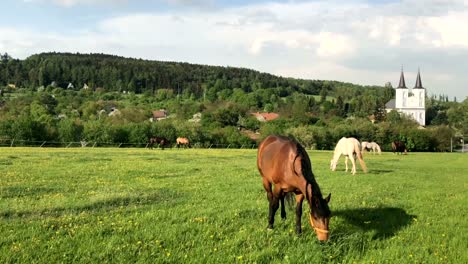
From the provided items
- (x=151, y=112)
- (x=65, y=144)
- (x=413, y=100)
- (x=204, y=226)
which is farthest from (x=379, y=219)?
(x=413, y=100)

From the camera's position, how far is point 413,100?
611 feet

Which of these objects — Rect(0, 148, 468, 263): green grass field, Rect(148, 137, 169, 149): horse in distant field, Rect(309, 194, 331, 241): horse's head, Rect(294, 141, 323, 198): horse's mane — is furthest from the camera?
Rect(148, 137, 169, 149): horse in distant field

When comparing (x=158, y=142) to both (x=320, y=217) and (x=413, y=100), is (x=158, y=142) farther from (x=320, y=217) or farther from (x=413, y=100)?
(x=413, y=100)

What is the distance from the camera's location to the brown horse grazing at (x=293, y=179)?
27.2 ft

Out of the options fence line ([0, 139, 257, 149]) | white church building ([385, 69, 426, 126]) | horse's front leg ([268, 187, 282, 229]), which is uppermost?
white church building ([385, 69, 426, 126])

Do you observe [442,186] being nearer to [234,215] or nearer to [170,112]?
[234,215]

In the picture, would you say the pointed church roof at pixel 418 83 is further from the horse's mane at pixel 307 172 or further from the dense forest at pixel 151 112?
the horse's mane at pixel 307 172

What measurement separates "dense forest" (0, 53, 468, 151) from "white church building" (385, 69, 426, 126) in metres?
6.19

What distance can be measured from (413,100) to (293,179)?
633ft

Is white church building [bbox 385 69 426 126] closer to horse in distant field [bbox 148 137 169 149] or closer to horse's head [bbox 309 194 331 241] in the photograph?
horse in distant field [bbox 148 137 169 149]

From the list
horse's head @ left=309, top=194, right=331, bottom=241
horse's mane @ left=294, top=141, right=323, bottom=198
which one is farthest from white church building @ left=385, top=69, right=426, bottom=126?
horse's head @ left=309, top=194, right=331, bottom=241

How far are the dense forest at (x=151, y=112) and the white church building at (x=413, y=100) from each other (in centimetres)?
619

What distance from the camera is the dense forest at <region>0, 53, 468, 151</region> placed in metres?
75.5

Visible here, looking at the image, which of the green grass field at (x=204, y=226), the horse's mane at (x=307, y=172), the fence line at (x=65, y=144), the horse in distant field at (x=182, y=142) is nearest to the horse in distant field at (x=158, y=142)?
the fence line at (x=65, y=144)
